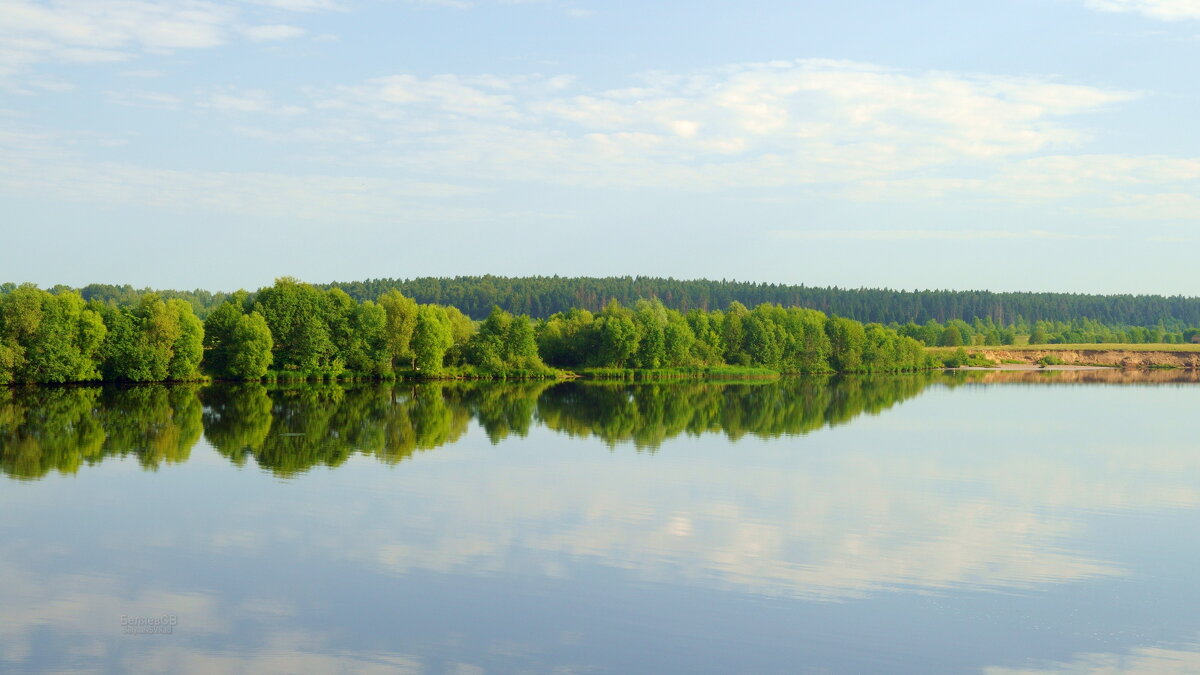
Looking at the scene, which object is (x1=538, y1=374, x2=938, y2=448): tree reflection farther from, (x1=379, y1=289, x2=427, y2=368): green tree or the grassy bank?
(x1=379, y1=289, x2=427, y2=368): green tree

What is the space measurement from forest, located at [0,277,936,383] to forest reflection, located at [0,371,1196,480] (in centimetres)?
266

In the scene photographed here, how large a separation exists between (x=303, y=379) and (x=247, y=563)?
5367cm

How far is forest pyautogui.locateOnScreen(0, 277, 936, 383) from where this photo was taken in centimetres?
5716

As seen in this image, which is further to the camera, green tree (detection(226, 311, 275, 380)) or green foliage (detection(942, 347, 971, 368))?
green foliage (detection(942, 347, 971, 368))

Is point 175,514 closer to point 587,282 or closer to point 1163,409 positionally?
point 1163,409

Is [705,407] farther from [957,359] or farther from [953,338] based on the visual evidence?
[953,338]

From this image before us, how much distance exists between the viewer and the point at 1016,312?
184875 mm

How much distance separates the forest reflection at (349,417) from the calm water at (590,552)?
394 mm

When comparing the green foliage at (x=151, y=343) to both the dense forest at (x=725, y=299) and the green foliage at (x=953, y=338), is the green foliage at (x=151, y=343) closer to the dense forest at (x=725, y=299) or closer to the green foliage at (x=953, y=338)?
the dense forest at (x=725, y=299)

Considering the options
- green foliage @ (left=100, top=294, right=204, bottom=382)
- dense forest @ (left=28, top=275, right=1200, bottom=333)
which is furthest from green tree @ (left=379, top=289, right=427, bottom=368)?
dense forest @ (left=28, top=275, right=1200, bottom=333)

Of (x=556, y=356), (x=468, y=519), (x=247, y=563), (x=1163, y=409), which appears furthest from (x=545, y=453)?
(x=556, y=356)

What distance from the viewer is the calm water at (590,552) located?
41.1 ft

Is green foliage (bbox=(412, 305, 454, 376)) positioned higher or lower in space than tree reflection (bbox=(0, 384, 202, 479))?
higher

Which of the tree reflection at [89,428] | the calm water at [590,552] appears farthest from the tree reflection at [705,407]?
the tree reflection at [89,428]
